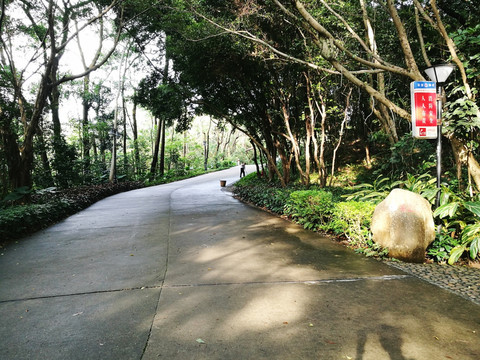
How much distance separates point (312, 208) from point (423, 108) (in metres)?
2.87

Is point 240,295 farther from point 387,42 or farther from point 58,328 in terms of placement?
point 387,42

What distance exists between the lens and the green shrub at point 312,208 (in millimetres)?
6273

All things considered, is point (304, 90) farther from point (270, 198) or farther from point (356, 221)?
point (356, 221)

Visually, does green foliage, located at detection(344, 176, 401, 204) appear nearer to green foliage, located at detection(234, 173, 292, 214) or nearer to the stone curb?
the stone curb

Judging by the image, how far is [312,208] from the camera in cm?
657

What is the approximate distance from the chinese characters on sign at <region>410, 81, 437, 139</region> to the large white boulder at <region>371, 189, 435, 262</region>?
3.61 ft

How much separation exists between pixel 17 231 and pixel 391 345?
7074 mm

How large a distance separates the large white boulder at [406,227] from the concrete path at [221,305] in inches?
20.0

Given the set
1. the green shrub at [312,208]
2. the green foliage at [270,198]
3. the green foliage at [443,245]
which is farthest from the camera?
the green foliage at [270,198]

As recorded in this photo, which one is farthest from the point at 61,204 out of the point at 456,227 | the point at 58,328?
the point at 456,227

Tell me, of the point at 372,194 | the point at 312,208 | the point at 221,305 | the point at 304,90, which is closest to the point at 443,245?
the point at 372,194

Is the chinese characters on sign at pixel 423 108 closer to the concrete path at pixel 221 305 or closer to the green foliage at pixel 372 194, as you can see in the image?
the green foliage at pixel 372 194

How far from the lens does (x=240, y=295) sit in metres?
3.29

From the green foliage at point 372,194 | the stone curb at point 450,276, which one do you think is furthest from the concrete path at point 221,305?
the green foliage at point 372,194
